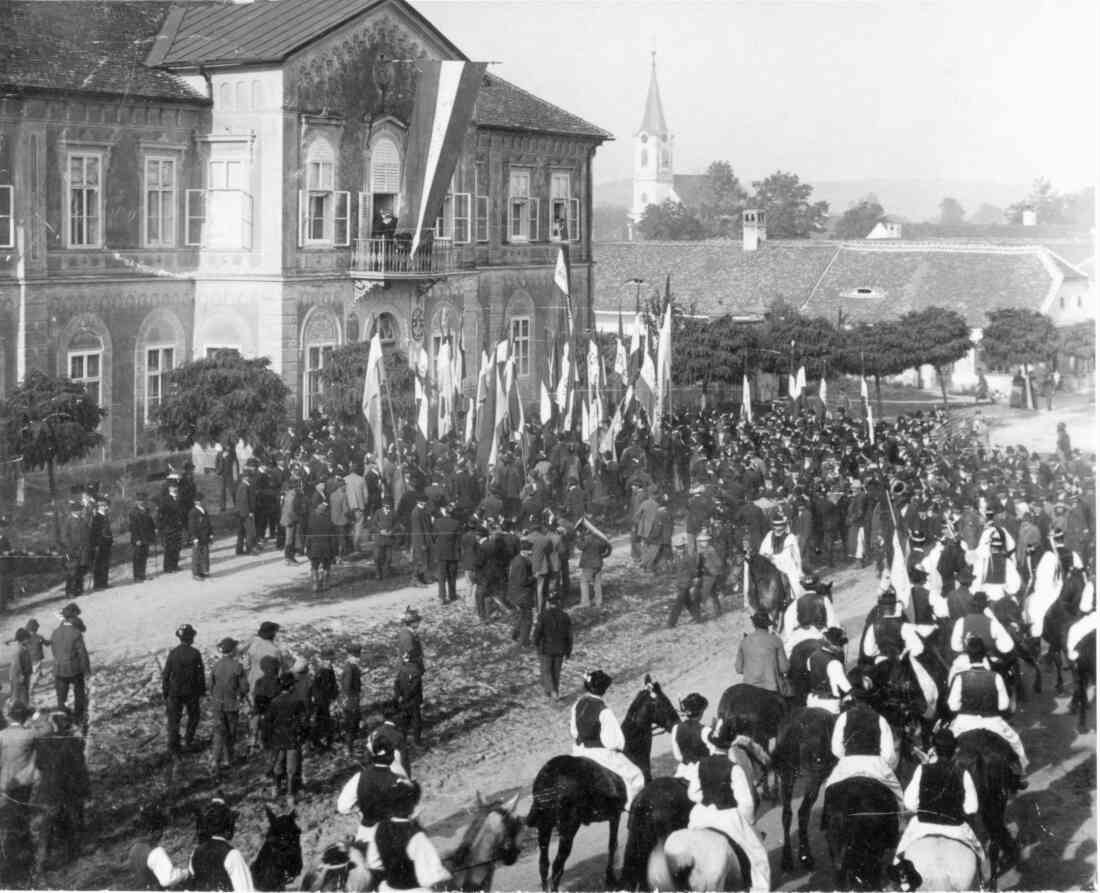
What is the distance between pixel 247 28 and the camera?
19.7 m

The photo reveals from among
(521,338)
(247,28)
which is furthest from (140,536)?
(247,28)

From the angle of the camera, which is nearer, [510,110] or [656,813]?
[656,813]

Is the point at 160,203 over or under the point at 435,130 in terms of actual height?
under

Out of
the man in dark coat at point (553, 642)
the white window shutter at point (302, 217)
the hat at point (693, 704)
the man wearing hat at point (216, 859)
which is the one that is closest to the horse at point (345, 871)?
the man wearing hat at point (216, 859)

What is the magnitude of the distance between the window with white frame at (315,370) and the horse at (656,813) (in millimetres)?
9605

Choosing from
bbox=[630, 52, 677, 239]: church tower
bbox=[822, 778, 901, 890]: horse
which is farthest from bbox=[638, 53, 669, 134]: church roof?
bbox=[822, 778, 901, 890]: horse

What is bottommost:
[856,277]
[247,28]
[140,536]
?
[140,536]

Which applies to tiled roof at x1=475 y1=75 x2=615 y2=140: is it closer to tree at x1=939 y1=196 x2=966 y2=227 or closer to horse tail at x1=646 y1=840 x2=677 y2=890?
tree at x1=939 y1=196 x2=966 y2=227

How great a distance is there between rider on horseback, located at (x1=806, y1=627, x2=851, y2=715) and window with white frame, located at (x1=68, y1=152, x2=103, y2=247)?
10174mm

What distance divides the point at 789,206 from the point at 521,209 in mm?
7796

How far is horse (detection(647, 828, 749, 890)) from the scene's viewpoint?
8.75 m

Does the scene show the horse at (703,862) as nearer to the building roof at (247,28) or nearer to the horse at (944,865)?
the horse at (944,865)

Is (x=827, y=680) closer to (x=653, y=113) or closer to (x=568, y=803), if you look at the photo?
(x=568, y=803)

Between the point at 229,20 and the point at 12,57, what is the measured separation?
14.3 ft
